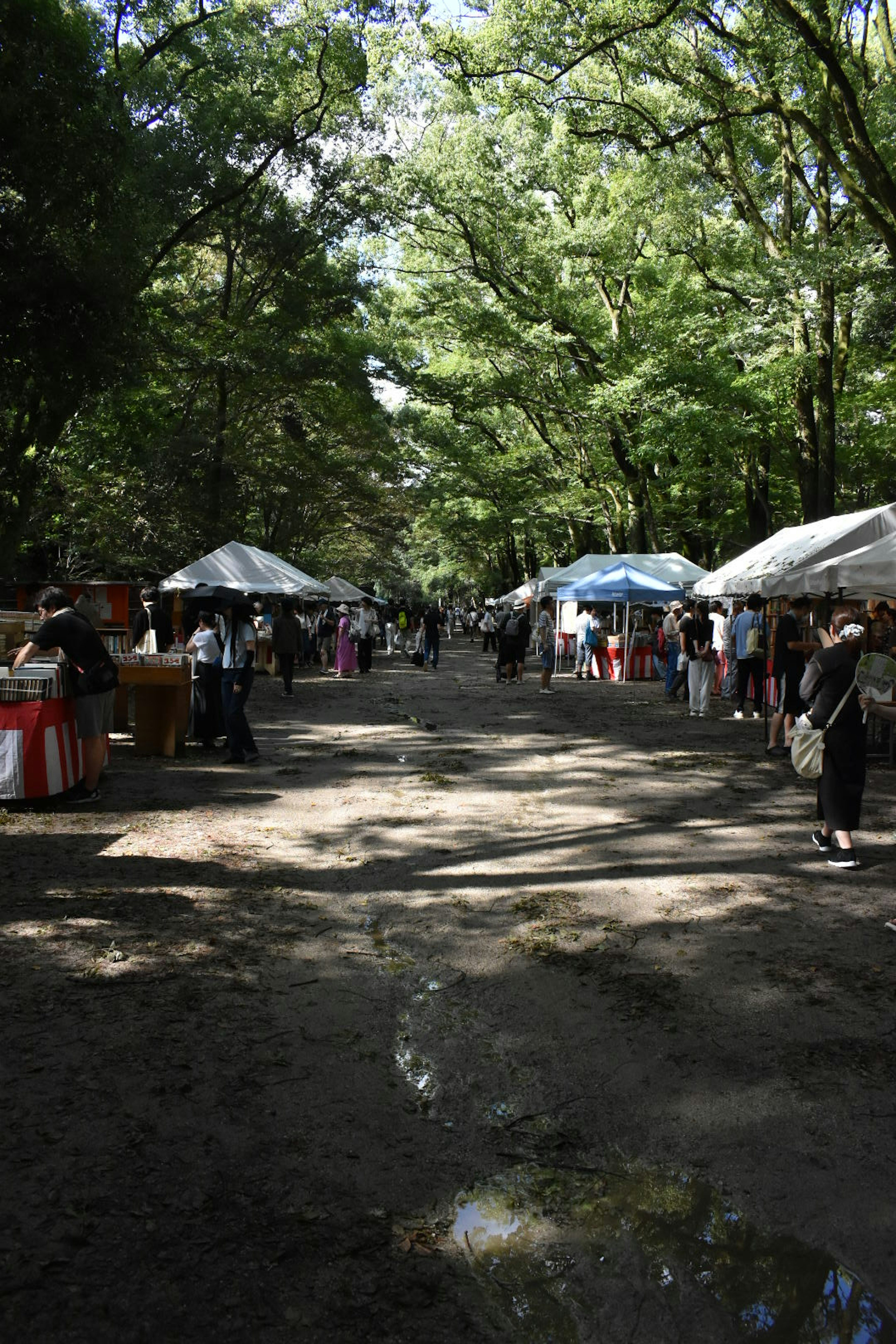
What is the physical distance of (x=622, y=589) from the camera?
955 inches

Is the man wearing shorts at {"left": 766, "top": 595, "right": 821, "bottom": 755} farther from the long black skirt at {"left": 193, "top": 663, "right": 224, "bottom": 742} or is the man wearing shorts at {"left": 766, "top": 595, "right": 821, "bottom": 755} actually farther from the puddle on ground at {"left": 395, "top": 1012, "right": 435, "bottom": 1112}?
the puddle on ground at {"left": 395, "top": 1012, "right": 435, "bottom": 1112}

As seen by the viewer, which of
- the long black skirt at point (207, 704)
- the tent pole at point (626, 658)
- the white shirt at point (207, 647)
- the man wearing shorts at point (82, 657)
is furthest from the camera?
the tent pole at point (626, 658)

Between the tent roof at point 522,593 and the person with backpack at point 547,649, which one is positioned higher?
the tent roof at point 522,593

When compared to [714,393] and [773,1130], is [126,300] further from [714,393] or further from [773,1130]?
[773,1130]

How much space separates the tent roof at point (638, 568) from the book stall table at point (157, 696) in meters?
14.9

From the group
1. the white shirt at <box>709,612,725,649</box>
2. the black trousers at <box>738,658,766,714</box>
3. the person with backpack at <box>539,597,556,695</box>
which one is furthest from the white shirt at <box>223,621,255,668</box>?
the white shirt at <box>709,612,725,649</box>

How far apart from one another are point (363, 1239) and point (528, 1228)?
1.55 ft

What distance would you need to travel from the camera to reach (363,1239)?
3039 millimetres

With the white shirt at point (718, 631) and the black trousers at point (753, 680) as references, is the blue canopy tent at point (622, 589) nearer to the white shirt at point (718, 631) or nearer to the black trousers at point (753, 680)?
the white shirt at point (718, 631)

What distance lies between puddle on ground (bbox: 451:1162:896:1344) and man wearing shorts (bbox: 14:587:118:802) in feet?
22.3

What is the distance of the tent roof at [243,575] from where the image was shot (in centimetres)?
2312

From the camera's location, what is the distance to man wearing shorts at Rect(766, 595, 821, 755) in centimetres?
1280

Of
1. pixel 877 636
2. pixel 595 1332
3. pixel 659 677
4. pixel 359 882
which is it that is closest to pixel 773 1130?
pixel 595 1332

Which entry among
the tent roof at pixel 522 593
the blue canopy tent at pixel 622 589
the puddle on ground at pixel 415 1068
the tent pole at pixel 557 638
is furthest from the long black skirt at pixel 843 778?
the tent roof at pixel 522 593
